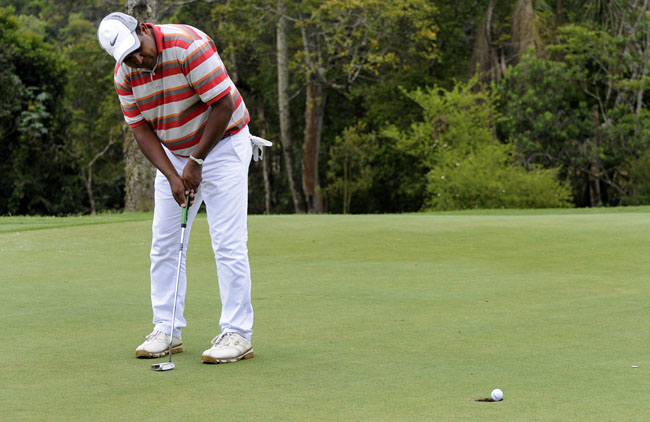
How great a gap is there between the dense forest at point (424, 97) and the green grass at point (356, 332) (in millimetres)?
17593

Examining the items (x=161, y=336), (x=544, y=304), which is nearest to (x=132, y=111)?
(x=161, y=336)

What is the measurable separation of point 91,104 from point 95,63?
172 inches

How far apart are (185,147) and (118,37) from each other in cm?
81

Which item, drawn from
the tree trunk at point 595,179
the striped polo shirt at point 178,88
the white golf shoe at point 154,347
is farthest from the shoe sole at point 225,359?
the tree trunk at point 595,179

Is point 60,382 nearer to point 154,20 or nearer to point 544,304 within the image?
point 544,304

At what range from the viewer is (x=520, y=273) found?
28.8ft

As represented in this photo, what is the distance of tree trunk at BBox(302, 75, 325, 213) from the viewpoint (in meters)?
38.3

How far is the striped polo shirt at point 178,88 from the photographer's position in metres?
4.93

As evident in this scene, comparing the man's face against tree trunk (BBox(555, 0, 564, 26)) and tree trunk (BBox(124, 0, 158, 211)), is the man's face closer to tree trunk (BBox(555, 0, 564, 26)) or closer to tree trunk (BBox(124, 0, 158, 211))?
tree trunk (BBox(124, 0, 158, 211))

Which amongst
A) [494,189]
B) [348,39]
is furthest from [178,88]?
[348,39]

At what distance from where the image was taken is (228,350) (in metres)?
4.88

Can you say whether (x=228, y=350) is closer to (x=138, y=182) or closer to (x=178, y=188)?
(x=178, y=188)

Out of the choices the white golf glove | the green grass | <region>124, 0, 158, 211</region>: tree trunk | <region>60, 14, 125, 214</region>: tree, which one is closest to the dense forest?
<region>60, 14, 125, 214</region>: tree

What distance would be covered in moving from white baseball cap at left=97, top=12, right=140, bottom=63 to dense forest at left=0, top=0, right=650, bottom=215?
22857mm
